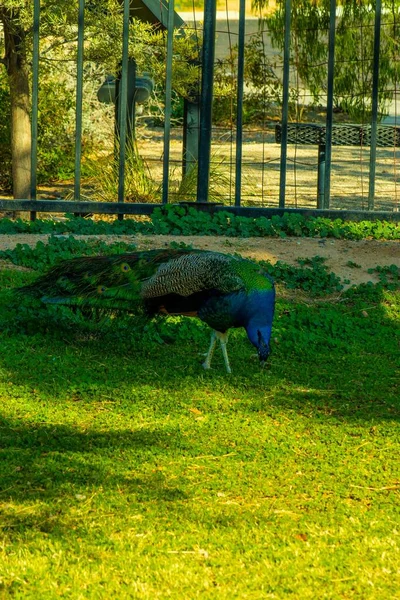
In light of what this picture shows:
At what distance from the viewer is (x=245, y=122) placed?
17906 mm

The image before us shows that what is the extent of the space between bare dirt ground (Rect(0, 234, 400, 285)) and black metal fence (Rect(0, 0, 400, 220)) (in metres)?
0.62

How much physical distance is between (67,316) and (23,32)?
536 cm

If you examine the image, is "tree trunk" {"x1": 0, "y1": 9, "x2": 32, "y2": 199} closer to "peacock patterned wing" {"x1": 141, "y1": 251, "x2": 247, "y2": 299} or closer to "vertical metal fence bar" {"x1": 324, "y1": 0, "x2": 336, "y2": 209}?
"vertical metal fence bar" {"x1": 324, "y1": 0, "x2": 336, "y2": 209}

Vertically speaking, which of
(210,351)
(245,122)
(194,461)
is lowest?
(194,461)

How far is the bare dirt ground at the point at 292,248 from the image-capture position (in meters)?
7.65

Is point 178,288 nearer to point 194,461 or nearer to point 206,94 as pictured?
point 194,461

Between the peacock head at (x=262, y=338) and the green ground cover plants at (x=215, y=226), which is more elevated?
the green ground cover plants at (x=215, y=226)

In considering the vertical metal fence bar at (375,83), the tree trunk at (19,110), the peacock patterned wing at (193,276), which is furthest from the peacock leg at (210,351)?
the tree trunk at (19,110)

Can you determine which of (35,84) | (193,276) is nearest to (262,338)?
(193,276)

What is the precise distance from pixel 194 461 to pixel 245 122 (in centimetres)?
1406

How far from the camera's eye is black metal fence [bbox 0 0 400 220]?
332 inches

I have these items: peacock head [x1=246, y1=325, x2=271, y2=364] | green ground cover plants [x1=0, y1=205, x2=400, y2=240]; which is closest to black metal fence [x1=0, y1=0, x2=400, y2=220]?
green ground cover plants [x1=0, y1=205, x2=400, y2=240]

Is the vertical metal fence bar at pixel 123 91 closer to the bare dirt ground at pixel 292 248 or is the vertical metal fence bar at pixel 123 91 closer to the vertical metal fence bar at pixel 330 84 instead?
the bare dirt ground at pixel 292 248

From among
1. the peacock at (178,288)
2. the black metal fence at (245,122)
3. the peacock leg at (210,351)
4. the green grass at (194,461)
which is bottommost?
the green grass at (194,461)
